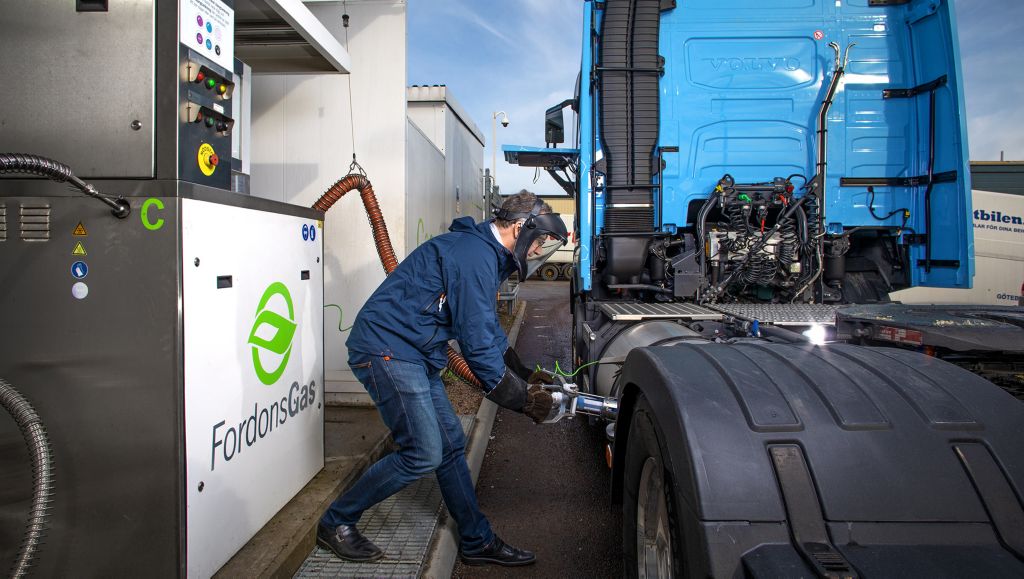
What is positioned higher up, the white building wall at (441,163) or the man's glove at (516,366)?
the white building wall at (441,163)

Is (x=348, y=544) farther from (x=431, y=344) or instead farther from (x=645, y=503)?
(x=645, y=503)

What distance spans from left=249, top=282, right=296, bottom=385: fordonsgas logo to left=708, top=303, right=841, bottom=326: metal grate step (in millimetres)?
2602

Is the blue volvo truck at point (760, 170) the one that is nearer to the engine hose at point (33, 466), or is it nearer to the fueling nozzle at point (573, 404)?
the fueling nozzle at point (573, 404)

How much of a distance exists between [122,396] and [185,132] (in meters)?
1.01

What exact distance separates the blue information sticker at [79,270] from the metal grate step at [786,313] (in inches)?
127

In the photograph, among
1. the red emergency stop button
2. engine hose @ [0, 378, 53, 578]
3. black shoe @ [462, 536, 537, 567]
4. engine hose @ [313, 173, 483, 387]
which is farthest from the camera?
engine hose @ [313, 173, 483, 387]

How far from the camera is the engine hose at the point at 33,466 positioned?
179 centimetres

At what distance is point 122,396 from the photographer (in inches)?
79.7

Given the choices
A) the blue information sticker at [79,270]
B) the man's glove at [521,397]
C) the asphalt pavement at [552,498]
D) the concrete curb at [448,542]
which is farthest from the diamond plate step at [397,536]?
the blue information sticker at [79,270]

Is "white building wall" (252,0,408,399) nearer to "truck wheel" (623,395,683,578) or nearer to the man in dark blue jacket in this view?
the man in dark blue jacket

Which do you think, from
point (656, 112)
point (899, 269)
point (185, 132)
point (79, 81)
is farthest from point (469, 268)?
point (899, 269)

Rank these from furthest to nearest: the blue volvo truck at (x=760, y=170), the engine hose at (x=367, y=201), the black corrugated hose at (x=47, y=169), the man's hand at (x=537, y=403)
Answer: the engine hose at (x=367, y=201) < the blue volvo truck at (x=760, y=170) < the man's hand at (x=537, y=403) < the black corrugated hose at (x=47, y=169)

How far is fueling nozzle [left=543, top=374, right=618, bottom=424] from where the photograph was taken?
2.68m

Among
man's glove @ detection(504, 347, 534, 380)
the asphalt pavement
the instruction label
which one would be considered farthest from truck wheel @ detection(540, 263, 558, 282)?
the instruction label
